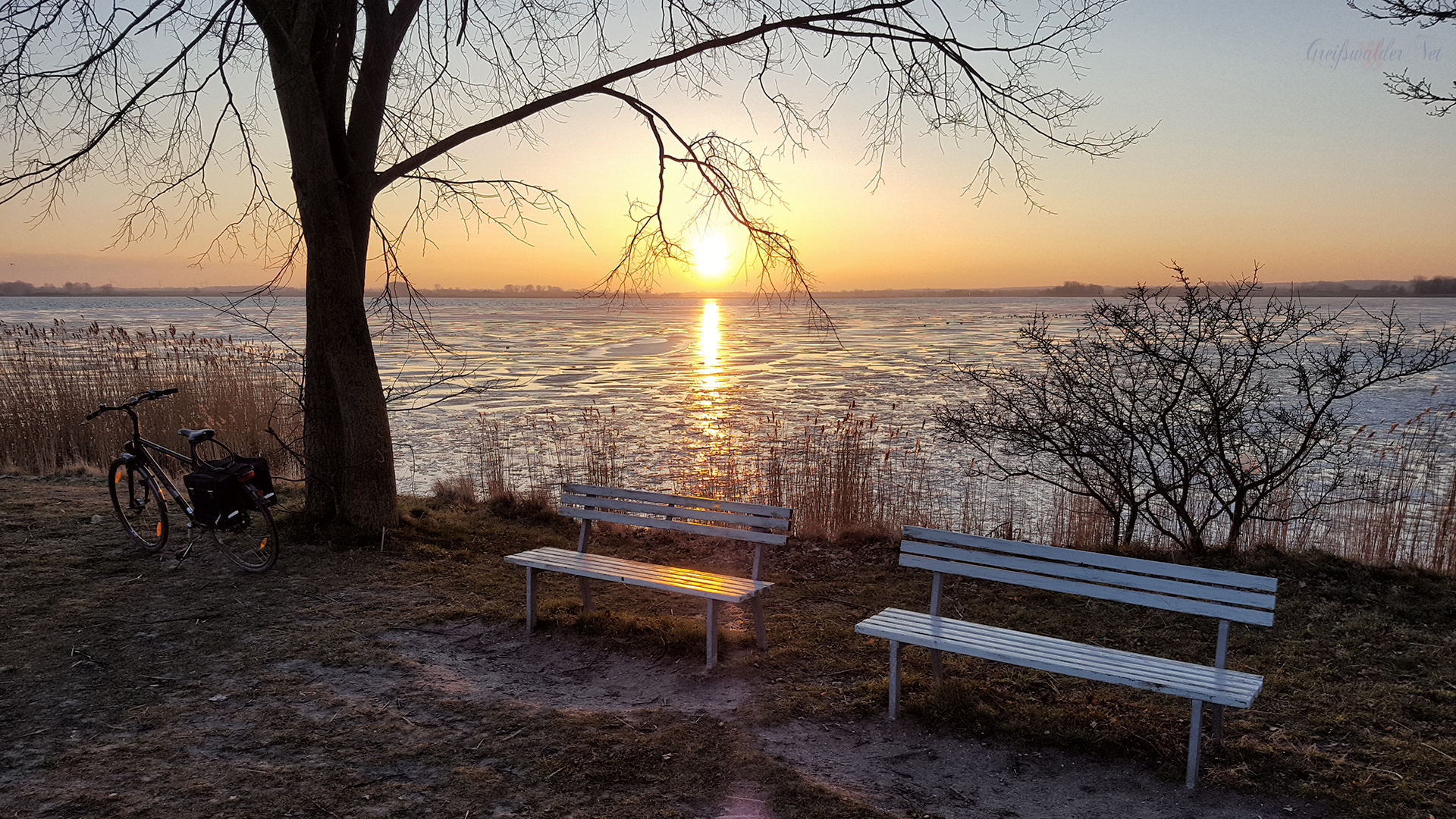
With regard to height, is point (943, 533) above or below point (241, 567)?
above

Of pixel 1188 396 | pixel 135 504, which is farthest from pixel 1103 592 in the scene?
pixel 135 504

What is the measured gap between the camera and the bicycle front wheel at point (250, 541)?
21.1 feet

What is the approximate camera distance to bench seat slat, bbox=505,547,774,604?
16.0 feet

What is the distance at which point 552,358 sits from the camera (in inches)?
1192

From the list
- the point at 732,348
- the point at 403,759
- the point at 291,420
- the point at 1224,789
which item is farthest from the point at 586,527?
the point at 732,348

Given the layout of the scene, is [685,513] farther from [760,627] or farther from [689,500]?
[760,627]

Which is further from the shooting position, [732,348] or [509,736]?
[732,348]

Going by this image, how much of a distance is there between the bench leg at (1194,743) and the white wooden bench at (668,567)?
77.9 inches

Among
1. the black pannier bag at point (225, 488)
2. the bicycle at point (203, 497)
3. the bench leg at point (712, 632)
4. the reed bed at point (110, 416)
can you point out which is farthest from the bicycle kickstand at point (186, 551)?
the bench leg at point (712, 632)

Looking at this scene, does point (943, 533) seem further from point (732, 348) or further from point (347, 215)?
point (732, 348)

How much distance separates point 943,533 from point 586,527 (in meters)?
2.36

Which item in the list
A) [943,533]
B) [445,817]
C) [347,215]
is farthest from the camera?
[347,215]

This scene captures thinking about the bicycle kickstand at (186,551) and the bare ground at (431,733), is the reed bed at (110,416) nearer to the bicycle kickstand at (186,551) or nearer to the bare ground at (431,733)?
the bicycle kickstand at (186,551)

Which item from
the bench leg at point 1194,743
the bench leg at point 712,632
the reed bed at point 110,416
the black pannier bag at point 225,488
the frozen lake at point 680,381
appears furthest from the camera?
the frozen lake at point 680,381
